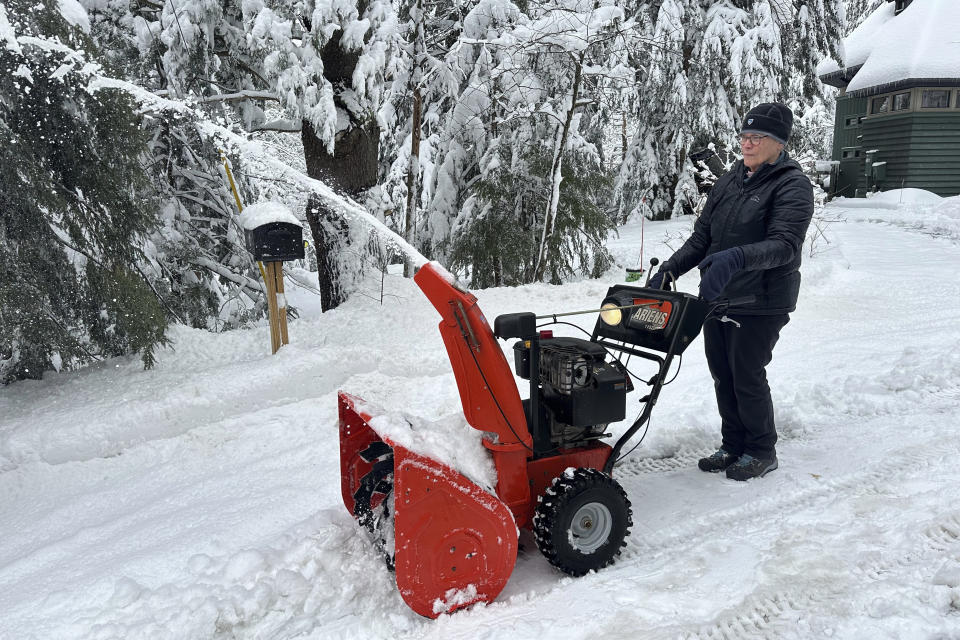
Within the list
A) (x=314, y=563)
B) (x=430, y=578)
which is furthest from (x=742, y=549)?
(x=314, y=563)

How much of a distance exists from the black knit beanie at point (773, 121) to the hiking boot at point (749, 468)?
5.98 feet

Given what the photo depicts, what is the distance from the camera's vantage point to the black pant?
11.8 ft

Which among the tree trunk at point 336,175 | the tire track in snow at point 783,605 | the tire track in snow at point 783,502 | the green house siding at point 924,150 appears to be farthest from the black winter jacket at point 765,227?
the green house siding at point 924,150

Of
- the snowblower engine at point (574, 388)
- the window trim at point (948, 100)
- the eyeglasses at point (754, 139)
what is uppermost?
the window trim at point (948, 100)

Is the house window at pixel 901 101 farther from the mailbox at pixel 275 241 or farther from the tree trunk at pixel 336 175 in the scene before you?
the mailbox at pixel 275 241

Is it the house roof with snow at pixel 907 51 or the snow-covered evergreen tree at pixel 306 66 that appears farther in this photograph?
the house roof with snow at pixel 907 51

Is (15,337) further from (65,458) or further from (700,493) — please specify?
(700,493)

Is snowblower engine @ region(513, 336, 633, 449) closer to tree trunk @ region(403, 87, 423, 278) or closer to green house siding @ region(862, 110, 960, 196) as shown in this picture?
tree trunk @ region(403, 87, 423, 278)

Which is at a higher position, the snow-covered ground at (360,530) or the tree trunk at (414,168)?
the tree trunk at (414,168)

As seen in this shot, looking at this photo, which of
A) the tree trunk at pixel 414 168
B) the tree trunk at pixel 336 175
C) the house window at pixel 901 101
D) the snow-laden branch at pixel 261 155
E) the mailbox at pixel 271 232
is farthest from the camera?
the house window at pixel 901 101

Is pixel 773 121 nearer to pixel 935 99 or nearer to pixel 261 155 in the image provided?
pixel 261 155

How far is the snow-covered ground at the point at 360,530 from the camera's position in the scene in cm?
256

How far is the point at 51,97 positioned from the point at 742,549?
5.62 m

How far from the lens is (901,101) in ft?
72.3
